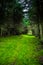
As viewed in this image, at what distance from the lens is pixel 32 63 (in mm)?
13570

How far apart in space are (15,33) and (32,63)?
2994 centimetres

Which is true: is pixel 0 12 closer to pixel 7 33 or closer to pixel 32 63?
pixel 32 63

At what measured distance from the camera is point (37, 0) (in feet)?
58.4

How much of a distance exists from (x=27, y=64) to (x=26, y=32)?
4211 centimetres

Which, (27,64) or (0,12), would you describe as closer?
(27,64)

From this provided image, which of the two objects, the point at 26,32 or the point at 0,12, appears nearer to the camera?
the point at 0,12

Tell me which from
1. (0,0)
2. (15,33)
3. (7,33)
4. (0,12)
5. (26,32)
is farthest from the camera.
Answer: (26,32)

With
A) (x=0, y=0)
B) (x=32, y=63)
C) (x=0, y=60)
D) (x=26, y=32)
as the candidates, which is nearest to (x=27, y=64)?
(x=32, y=63)

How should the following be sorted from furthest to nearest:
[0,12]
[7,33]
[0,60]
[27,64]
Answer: [7,33] < [0,12] < [0,60] < [27,64]

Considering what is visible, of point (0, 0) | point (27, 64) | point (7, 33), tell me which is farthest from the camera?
point (7, 33)

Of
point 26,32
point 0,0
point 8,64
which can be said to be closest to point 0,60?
point 8,64

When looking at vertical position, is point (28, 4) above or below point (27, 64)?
above

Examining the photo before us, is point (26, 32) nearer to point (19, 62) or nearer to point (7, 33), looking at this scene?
point (7, 33)

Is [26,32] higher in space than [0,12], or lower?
lower
